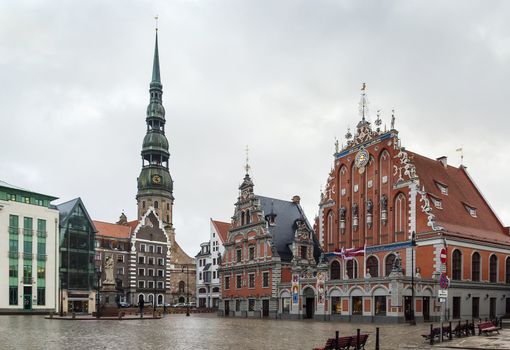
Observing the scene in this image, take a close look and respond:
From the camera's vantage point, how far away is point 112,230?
10281 cm

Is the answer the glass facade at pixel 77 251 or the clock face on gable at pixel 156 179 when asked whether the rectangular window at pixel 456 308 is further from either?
the clock face on gable at pixel 156 179

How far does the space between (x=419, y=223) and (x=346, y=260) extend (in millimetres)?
11268

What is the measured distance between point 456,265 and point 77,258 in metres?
54.0

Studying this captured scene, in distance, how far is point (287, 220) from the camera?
2795 inches

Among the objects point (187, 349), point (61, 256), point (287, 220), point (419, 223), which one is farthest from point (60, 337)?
point (61, 256)

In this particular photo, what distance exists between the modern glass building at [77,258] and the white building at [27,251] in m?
2.67

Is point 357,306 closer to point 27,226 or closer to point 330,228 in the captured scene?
point 330,228

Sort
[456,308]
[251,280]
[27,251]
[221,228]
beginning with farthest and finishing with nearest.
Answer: [221,228]
[27,251]
[251,280]
[456,308]

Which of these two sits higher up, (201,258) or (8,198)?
(8,198)

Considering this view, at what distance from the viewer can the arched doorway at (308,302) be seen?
59.7 meters

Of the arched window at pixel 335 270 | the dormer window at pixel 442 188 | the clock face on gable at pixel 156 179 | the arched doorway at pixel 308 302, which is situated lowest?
the arched doorway at pixel 308 302

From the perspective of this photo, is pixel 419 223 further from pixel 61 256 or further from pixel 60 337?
pixel 61 256

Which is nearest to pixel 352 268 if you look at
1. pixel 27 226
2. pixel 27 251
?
pixel 27 251

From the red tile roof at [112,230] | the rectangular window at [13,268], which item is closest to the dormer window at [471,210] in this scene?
the rectangular window at [13,268]
